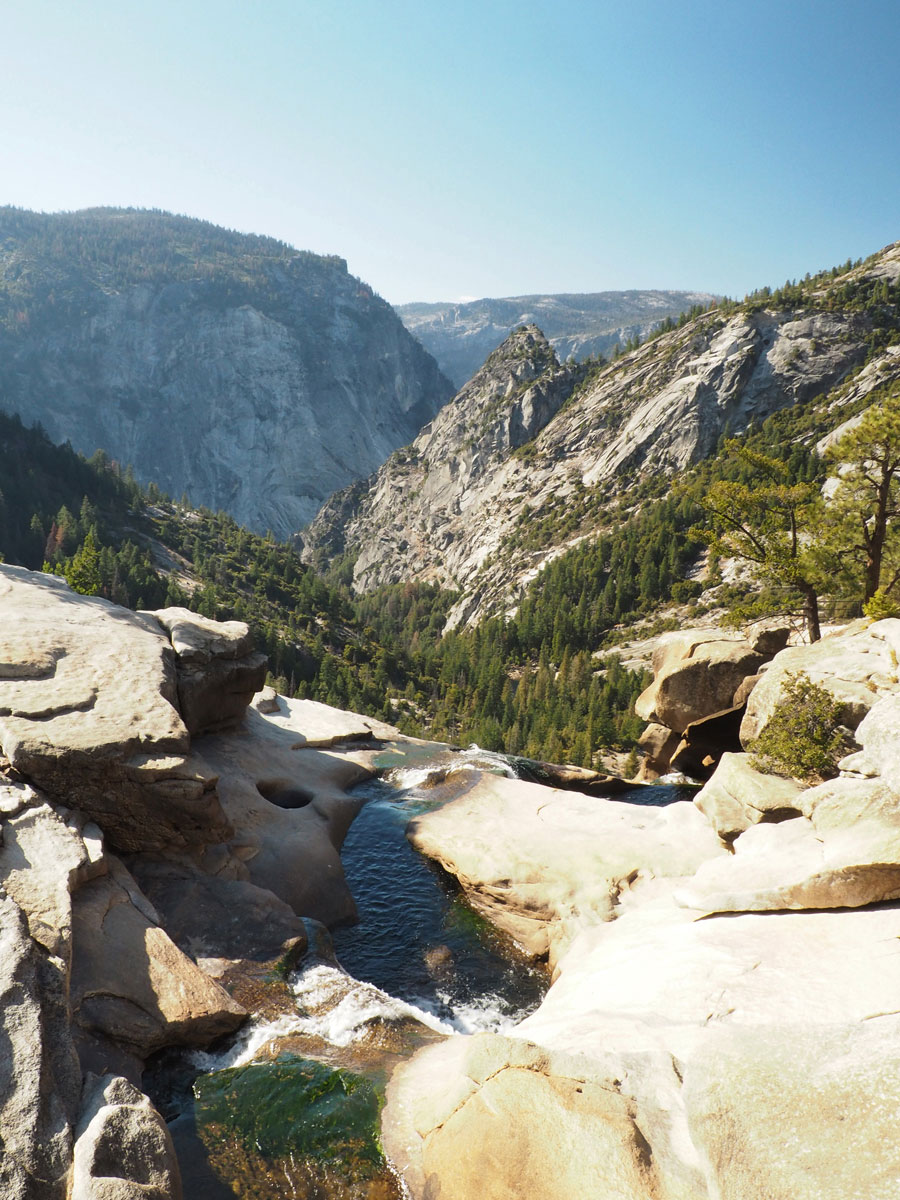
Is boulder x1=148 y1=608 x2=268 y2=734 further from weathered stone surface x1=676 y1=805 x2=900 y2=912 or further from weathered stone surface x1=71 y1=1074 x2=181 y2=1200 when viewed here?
weathered stone surface x1=676 y1=805 x2=900 y2=912

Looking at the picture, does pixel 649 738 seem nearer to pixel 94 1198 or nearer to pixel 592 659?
pixel 94 1198

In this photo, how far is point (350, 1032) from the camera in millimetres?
17359

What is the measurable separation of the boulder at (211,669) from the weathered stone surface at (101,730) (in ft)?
10.1

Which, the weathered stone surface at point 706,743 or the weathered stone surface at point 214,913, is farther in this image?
the weathered stone surface at point 706,743

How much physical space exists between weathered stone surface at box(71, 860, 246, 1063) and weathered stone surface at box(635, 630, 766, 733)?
111ft

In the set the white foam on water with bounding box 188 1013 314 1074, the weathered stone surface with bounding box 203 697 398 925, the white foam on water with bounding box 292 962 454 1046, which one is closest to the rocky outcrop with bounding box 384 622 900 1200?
the white foam on water with bounding box 292 962 454 1046

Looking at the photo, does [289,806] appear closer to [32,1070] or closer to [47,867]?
[47,867]

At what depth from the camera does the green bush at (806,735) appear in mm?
23516

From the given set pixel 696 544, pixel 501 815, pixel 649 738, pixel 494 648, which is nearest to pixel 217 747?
pixel 501 815

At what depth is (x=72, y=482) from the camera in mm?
167000

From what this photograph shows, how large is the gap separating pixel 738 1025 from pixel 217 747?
27.5 meters

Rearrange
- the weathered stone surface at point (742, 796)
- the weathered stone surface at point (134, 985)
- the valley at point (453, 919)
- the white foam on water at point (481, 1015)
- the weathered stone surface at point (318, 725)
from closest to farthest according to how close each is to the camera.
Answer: the valley at point (453, 919) → the weathered stone surface at point (134, 985) → the white foam on water at point (481, 1015) → the weathered stone surface at point (742, 796) → the weathered stone surface at point (318, 725)

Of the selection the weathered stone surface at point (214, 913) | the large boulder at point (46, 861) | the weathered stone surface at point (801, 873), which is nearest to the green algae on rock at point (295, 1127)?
the weathered stone surface at point (214, 913)

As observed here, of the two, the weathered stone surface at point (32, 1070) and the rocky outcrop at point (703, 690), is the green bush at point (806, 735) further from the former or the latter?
the weathered stone surface at point (32, 1070)
